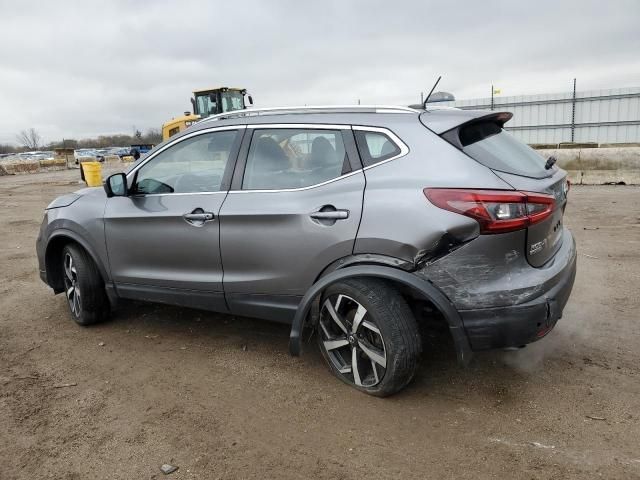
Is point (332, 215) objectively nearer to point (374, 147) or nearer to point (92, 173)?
point (374, 147)

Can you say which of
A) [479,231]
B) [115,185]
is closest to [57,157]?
[115,185]

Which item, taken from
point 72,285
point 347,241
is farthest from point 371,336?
point 72,285

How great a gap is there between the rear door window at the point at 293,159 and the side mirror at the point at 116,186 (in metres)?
1.13

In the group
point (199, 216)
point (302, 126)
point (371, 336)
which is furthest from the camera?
point (199, 216)

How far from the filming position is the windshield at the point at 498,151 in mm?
2881

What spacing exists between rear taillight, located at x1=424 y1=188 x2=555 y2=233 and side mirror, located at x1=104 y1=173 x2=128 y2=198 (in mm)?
2468

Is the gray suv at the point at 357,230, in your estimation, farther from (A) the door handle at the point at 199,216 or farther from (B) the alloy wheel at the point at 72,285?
(B) the alloy wheel at the point at 72,285

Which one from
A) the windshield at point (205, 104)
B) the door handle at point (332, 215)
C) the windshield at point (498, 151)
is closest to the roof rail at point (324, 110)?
the windshield at point (498, 151)

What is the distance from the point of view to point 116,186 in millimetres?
3984

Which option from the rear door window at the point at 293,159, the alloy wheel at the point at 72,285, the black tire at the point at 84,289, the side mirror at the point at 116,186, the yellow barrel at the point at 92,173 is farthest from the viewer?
the yellow barrel at the point at 92,173

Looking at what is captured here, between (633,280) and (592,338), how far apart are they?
5.59 ft

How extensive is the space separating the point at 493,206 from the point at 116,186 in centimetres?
283

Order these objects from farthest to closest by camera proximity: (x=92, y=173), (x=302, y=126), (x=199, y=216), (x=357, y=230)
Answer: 1. (x=92, y=173)
2. (x=199, y=216)
3. (x=302, y=126)
4. (x=357, y=230)

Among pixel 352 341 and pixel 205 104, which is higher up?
pixel 205 104
